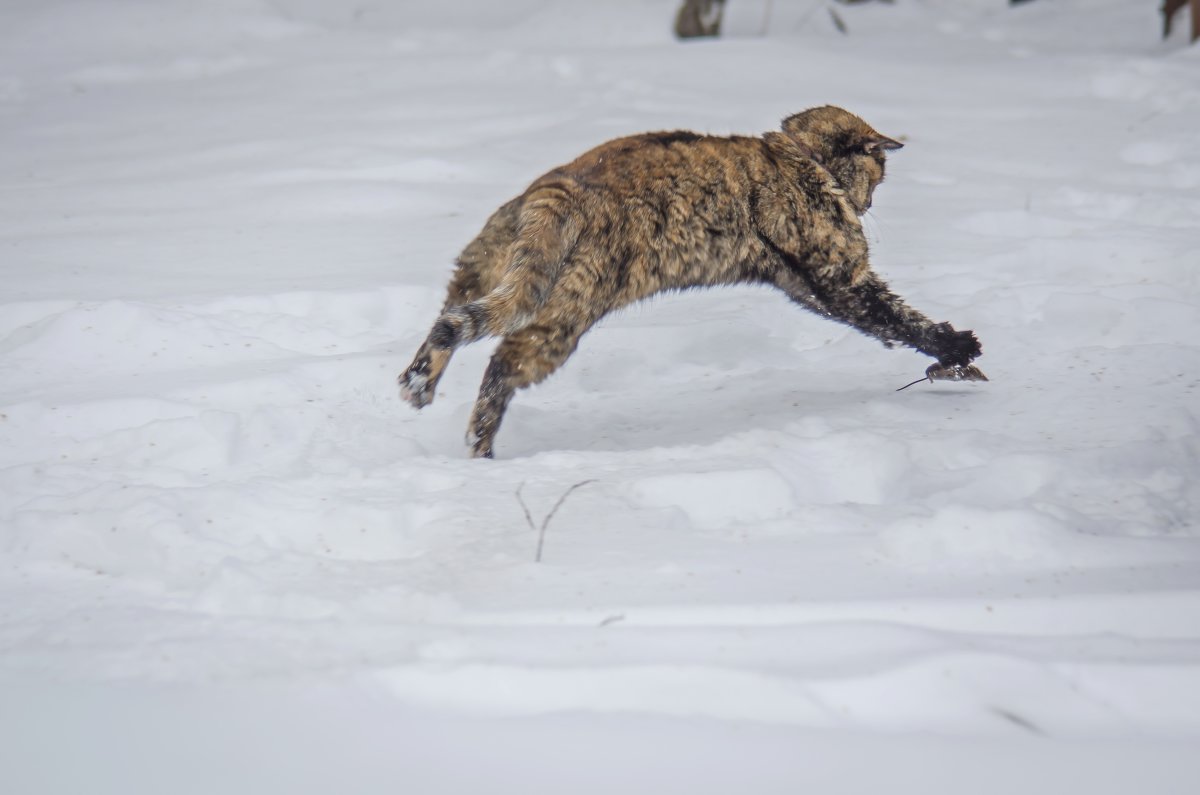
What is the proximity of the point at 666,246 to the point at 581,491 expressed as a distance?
0.88m

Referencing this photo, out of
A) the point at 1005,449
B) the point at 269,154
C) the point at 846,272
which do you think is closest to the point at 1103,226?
the point at 846,272

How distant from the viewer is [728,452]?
2934mm

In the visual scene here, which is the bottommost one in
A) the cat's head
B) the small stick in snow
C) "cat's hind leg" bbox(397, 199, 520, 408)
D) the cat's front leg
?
the small stick in snow

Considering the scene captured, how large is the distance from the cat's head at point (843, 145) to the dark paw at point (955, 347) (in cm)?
51

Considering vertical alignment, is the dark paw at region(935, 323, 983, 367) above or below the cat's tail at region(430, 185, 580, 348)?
below

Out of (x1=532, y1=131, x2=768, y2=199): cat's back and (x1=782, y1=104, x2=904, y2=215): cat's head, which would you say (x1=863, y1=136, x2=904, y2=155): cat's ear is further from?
(x1=532, y1=131, x2=768, y2=199): cat's back

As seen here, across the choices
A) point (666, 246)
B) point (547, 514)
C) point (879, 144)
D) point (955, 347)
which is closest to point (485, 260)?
point (666, 246)

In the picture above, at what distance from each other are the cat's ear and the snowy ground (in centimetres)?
72

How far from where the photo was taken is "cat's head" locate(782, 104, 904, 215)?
3.62 metres

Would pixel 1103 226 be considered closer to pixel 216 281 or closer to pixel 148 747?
pixel 216 281

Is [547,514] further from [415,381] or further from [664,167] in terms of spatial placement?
[664,167]

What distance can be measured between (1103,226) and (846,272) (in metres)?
1.93

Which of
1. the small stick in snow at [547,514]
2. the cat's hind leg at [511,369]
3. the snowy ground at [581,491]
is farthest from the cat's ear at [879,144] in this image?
the small stick in snow at [547,514]

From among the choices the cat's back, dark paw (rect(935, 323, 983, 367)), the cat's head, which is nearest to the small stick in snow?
the cat's back
